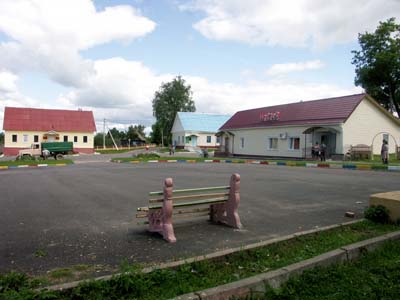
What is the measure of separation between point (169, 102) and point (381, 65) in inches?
1569

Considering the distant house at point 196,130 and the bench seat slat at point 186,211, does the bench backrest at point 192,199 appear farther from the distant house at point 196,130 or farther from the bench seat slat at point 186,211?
the distant house at point 196,130

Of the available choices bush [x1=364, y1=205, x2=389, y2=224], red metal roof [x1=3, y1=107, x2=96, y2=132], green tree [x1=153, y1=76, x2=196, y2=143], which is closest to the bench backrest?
bush [x1=364, y1=205, x2=389, y2=224]

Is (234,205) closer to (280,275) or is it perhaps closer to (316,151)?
(280,275)

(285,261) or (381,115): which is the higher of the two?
(381,115)

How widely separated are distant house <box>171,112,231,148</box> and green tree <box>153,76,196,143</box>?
36.4 feet

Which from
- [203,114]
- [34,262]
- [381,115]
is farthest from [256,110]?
[34,262]

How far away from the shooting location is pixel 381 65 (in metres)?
40.6

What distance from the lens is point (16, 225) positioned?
600 centimetres

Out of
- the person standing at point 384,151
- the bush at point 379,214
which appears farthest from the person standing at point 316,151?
the bush at point 379,214

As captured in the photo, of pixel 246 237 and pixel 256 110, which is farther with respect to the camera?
pixel 256 110

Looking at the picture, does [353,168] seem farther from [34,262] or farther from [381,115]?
[34,262]

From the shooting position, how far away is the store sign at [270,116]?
34.6m

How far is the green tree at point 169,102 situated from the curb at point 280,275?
6416cm

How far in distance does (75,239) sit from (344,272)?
3885 millimetres
